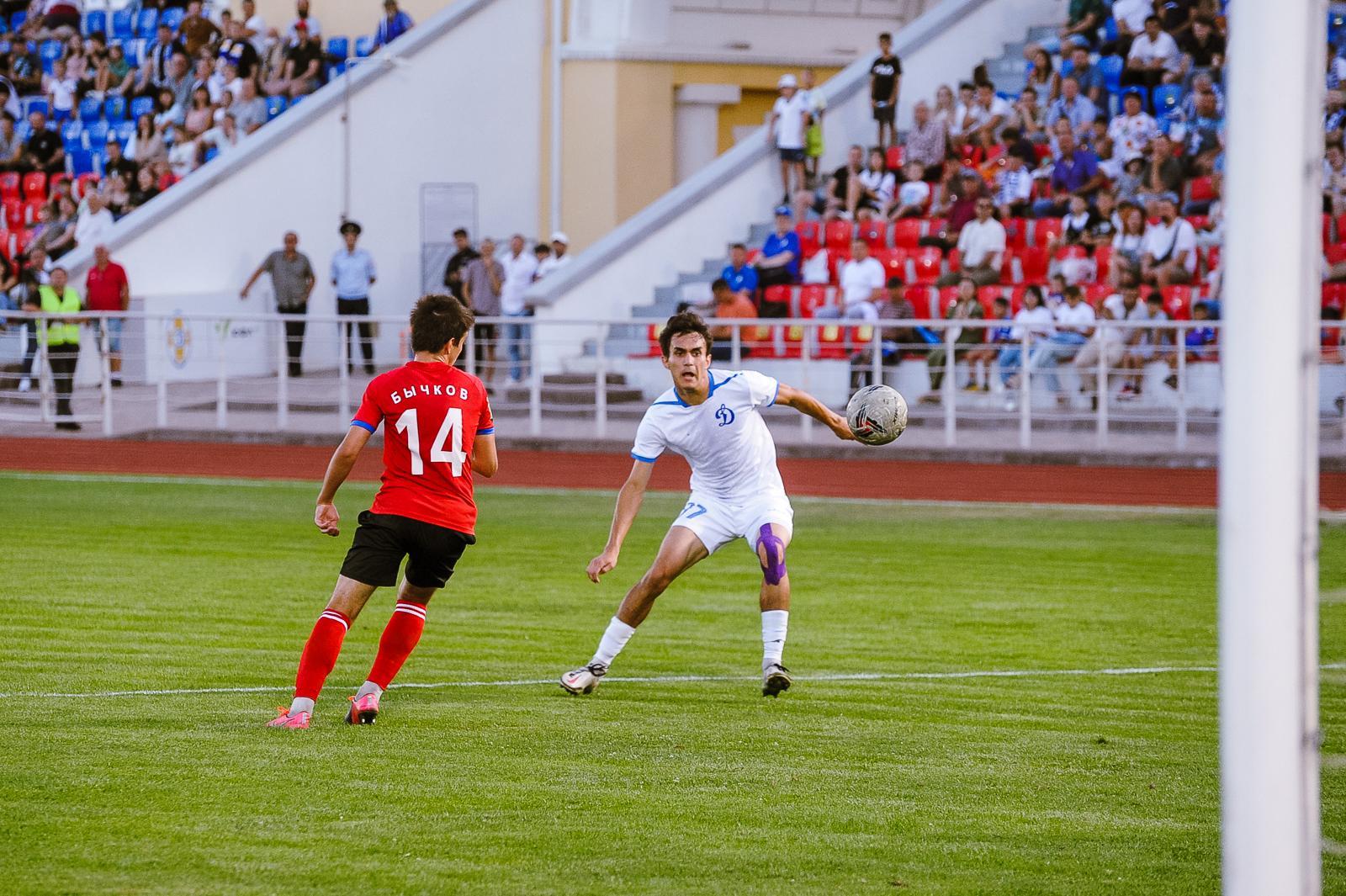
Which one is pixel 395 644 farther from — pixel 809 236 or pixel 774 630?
pixel 809 236

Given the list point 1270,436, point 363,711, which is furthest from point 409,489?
point 1270,436

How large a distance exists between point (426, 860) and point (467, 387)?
2545 mm

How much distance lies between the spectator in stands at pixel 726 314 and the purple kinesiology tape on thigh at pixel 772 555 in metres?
12.8

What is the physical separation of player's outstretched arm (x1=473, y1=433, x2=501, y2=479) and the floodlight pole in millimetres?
4131

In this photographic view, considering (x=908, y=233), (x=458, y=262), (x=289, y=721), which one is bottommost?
(x=289, y=721)

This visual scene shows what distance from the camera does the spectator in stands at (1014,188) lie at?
23.9 metres

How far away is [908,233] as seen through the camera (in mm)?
24469

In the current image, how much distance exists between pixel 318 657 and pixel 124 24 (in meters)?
30.9

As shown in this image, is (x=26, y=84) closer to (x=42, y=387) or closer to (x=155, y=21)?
(x=155, y=21)

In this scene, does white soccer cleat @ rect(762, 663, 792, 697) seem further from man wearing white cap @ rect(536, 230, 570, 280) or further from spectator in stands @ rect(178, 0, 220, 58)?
spectator in stands @ rect(178, 0, 220, 58)

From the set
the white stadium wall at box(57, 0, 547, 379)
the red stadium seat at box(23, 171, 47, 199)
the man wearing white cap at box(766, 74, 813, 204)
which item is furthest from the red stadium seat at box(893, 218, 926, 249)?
the red stadium seat at box(23, 171, 47, 199)

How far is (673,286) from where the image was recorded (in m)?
26.0

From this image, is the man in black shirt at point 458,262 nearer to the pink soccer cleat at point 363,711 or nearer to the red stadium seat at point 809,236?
the red stadium seat at point 809,236

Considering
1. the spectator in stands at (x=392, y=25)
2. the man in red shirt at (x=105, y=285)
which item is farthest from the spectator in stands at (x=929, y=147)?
the man in red shirt at (x=105, y=285)
